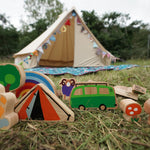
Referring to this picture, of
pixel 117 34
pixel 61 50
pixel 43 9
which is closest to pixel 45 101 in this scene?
pixel 61 50

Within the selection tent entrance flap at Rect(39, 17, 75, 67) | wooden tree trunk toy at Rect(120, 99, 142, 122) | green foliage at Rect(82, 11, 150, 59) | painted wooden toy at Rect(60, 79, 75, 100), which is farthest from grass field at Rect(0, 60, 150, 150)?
green foliage at Rect(82, 11, 150, 59)

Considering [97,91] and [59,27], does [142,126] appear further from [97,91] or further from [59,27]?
[59,27]

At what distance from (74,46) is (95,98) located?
12.8 ft

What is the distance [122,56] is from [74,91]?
8.79 meters

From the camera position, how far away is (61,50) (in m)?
4.97

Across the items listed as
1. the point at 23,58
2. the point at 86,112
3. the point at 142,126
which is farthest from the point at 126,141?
the point at 23,58

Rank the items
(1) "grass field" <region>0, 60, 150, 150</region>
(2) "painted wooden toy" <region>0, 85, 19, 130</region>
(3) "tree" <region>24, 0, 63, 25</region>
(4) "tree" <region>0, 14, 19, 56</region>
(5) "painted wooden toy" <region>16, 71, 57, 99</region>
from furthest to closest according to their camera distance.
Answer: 1. (3) "tree" <region>24, 0, 63, 25</region>
2. (4) "tree" <region>0, 14, 19, 56</region>
3. (5) "painted wooden toy" <region>16, 71, 57, 99</region>
4. (2) "painted wooden toy" <region>0, 85, 19, 130</region>
5. (1) "grass field" <region>0, 60, 150, 150</region>

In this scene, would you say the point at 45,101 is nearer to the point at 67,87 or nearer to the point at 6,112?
the point at 6,112

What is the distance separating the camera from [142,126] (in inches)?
26.3

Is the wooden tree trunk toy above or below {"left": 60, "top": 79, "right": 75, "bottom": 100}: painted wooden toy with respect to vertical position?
below

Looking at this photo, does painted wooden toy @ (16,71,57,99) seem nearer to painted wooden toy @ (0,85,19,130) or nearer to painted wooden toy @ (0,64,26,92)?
painted wooden toy @ (0,64,26,92)

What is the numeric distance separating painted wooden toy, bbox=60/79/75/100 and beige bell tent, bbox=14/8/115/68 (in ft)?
8.79

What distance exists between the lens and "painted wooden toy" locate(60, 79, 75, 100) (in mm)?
1113

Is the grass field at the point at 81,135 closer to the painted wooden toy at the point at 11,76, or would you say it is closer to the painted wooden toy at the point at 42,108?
the painted wooden toy at the point at 42,108
